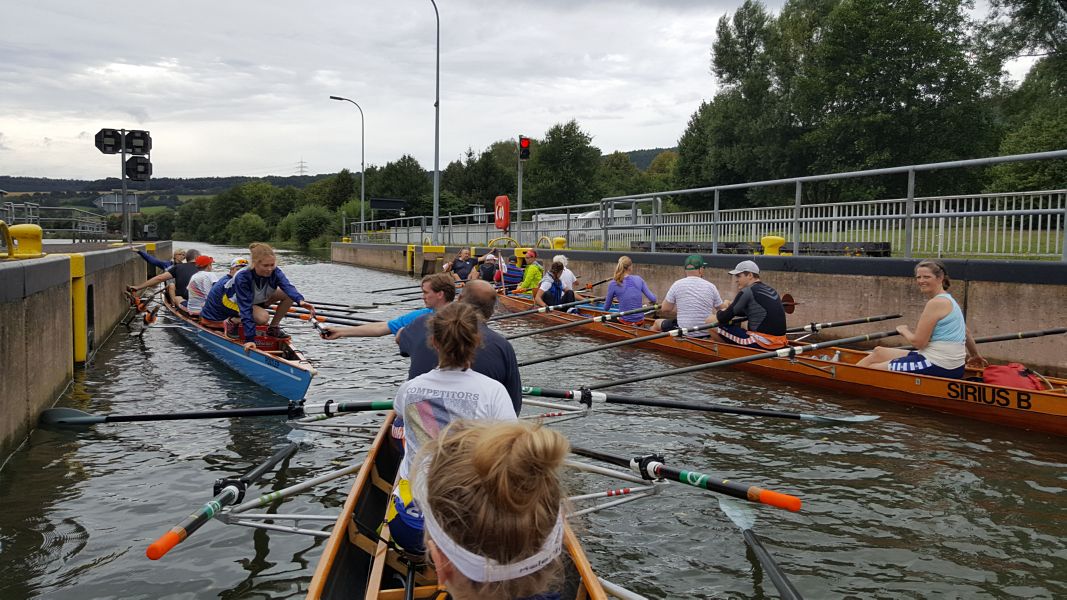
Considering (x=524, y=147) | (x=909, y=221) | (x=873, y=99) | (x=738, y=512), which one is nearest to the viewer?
(x=738, y=512)

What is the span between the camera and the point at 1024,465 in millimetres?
6902

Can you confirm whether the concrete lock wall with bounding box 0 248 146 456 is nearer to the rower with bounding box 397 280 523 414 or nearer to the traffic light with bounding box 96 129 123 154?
the rower with bounding box 397 280 523 414

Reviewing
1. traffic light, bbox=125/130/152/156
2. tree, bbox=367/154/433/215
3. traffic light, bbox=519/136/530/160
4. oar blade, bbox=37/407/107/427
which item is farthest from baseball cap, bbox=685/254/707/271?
tree, bbox=367/154/433/215

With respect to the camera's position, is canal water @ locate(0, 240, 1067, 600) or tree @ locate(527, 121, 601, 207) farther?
tree @ locate(527, 121, 601, 207)

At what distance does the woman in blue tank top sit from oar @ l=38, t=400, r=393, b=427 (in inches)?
228

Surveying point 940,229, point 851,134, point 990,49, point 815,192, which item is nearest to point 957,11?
point 990,49

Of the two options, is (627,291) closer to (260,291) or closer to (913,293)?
(913,293)

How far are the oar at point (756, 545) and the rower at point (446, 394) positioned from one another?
5.93 ft

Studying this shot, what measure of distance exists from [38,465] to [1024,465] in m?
9.24

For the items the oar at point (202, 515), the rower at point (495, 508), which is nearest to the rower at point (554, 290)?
the oar at point (202, 515)

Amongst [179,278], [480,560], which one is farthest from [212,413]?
[179,278]

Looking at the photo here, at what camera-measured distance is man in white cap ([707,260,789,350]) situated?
10.5m

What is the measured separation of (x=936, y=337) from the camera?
8.27 meters

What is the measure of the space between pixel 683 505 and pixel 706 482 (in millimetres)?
1731
